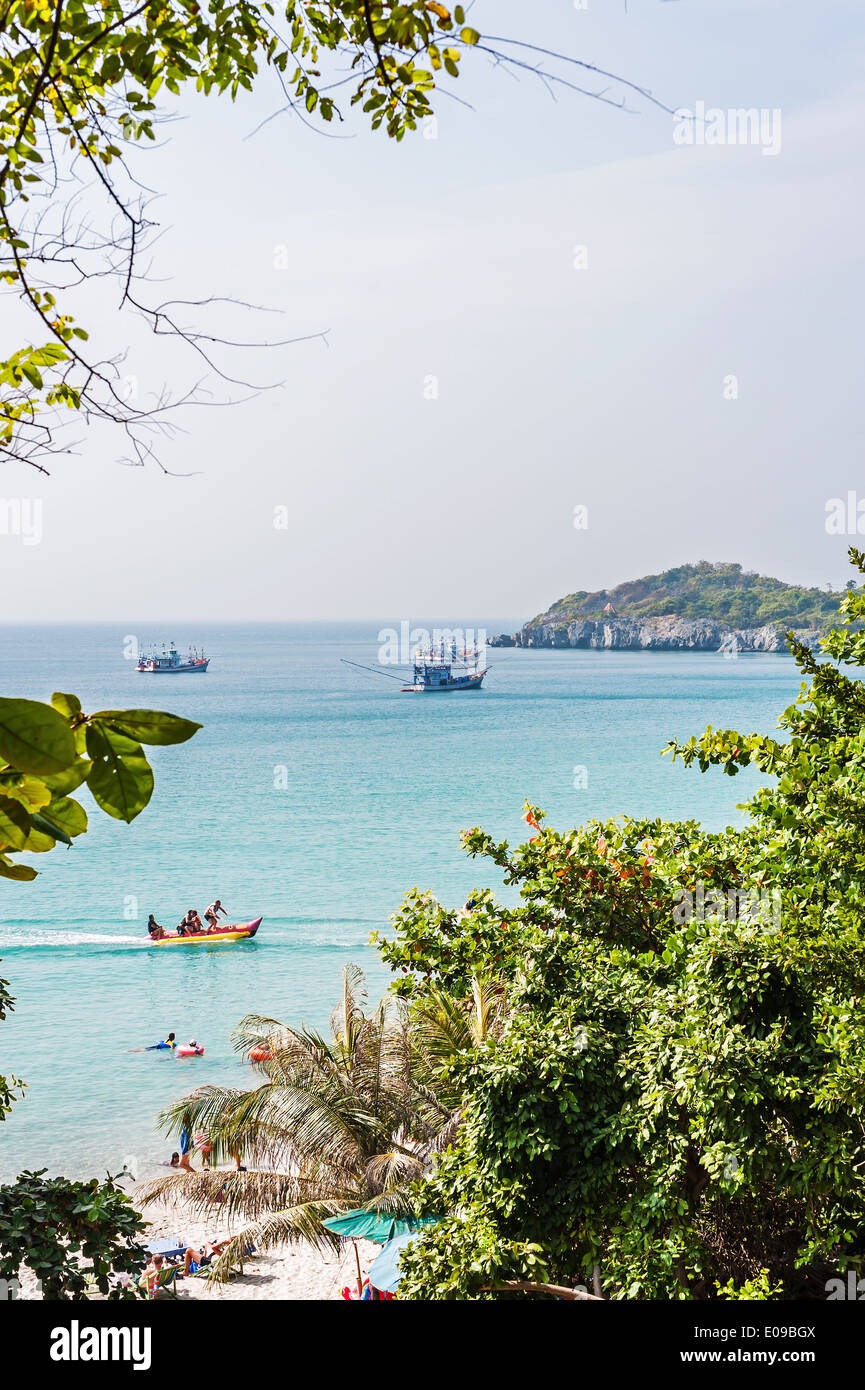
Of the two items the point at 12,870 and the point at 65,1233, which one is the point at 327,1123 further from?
the point at 12,870

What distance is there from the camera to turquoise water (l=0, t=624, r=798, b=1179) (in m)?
22.8

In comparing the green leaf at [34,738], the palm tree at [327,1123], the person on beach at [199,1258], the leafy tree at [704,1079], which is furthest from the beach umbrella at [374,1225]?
the green leaf at [34,738]

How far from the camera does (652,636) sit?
128 metres

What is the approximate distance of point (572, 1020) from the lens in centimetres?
553

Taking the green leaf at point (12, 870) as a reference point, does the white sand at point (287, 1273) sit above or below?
below

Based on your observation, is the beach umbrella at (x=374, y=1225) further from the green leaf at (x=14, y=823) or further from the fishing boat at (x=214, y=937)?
the fishing boat at (x=214, y=937)

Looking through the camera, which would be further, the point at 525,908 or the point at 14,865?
the point at 525,908

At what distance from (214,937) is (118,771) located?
102 ft

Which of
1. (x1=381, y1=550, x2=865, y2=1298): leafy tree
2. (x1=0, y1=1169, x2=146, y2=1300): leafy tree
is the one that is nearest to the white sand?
(x1=381, y1=550, x2=865, y2=1298): leafy tree

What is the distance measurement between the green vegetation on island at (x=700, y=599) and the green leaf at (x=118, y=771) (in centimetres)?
10217

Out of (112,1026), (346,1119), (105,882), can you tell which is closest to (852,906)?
(346,1119)

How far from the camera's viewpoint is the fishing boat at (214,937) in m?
30.3
